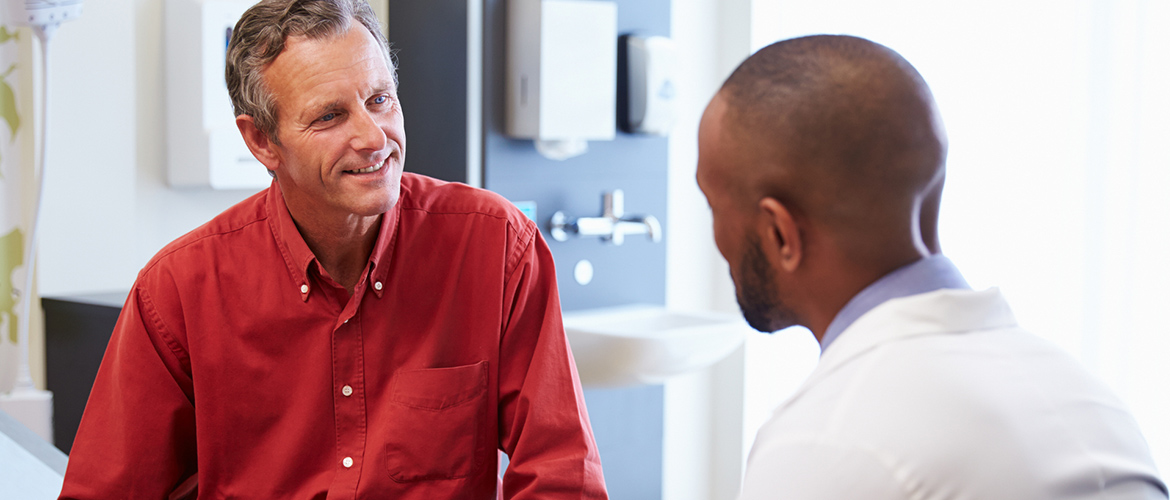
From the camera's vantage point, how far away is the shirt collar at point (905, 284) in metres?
0.70

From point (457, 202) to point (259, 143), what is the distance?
0.27 meters

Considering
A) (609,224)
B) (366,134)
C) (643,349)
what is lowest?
(643,349)

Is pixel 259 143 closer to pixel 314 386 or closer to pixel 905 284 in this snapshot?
pixel 314 386

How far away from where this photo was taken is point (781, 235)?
2.40 feet

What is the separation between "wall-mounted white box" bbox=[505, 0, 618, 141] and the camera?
86.9 inches

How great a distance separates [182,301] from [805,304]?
2.70ft

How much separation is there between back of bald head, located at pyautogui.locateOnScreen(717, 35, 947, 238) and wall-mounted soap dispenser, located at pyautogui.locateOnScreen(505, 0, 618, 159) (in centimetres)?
153

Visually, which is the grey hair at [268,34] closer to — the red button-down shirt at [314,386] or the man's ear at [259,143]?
Answer: the man's ear at [259,143]

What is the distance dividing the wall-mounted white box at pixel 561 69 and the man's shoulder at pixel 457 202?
35.7 inches

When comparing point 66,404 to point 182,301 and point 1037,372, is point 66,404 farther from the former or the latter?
point 1037,372

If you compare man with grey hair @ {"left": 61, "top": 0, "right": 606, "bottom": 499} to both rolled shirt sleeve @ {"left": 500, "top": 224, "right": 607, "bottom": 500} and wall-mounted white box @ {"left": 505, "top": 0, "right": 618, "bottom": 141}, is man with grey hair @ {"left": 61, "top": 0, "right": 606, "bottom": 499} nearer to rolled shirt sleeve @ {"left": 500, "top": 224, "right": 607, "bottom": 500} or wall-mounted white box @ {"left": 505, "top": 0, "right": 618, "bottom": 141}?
rolled shirt sleeve @ {"left": 500, "top": 224, "right": 607, "bottom": 500}

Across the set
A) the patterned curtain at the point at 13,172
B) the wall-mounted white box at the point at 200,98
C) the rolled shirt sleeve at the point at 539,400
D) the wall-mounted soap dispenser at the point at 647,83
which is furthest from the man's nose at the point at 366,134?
the wall-mounted soap dispenser at the point at 647,83

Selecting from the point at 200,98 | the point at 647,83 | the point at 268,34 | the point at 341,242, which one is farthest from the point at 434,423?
the point at 647,83

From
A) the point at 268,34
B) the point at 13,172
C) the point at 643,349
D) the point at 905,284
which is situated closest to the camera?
the point at 905,284
